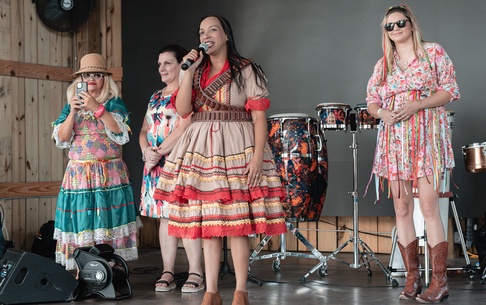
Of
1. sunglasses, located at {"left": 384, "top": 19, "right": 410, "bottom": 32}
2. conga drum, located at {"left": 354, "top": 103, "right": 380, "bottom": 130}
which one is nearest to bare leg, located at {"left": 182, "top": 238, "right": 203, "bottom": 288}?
conga drum, located at {"left": 354, "top": 103, "right": 380, "bottom": 130}

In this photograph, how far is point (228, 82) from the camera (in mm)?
3320

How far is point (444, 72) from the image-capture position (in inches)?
148

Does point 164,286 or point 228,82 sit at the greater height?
point 228,82

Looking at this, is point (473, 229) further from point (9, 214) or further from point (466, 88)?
point (9, 214)

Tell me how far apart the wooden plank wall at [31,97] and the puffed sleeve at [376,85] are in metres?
2.62

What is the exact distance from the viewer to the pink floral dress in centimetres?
376

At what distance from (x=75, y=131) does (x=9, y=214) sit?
5.41 ft

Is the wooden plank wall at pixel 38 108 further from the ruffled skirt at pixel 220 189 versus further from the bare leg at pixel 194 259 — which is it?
the ruffled skirt at pixel 220 189

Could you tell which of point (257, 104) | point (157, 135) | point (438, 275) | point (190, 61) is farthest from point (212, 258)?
point (157, 135)

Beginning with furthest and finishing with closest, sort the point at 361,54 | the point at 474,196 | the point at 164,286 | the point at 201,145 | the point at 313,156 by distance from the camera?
1. the point at 361,54
2. the point at 474,196
3. the point at 313,156
4. the point at 164,286
5. the point at 201,145

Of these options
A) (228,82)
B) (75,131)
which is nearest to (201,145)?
(228,82)

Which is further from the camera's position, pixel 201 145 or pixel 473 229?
pixel 473 229

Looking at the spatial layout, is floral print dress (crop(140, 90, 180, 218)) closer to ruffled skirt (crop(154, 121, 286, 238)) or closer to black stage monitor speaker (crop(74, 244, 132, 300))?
black stage monitor speaker (crop(74, 244, 132, 300))

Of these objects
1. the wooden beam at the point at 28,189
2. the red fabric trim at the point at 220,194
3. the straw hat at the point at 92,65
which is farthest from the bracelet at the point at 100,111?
the wooden beam at the point at 28,189
